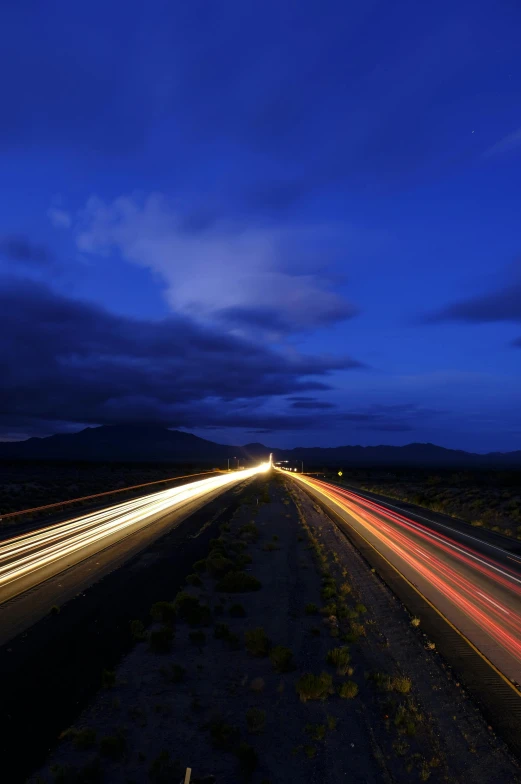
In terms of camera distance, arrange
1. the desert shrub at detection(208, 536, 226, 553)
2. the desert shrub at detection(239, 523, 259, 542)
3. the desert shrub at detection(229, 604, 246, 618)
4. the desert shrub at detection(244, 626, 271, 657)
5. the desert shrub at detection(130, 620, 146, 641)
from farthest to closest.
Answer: the desert shrub at detection(239, 523, 259, 542) → the desert shrub at detection(208, 536, 226, 553) → the desert shrub at detection(229, 604, 246, 618) → the desert shrub at detection(130, 620, 146, 641) → the desert shrub at detection(244, 626, 271, 657)

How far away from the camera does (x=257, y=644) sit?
36.8 ft

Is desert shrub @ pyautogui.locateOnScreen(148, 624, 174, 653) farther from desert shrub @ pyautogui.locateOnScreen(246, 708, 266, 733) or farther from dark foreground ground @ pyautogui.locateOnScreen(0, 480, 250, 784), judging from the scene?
desert shrub @ pyautogui.locateOnScreen(246, 708, 266, 733)

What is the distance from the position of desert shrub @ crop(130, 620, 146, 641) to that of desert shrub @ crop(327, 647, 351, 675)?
14.4 ft

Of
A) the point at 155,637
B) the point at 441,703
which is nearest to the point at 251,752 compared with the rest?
the point at 441,703

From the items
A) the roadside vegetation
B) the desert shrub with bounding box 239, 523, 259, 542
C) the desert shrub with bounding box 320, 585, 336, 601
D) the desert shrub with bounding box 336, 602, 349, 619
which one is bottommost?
the desert shrub with bounding box 336, 602, 349, 619

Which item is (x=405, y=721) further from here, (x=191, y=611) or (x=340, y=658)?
(x=191, y=611)

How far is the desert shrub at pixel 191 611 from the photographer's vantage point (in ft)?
43.2

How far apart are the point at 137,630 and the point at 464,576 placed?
1201 cm

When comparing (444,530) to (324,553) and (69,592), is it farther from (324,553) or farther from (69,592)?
(69,592)

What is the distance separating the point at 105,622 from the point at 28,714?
4709 mm

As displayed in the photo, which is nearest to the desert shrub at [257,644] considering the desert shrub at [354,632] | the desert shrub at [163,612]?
the desert shrub at [354,632]

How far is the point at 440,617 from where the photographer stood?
13883mm

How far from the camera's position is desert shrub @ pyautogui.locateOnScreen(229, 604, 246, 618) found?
1404 centimetres

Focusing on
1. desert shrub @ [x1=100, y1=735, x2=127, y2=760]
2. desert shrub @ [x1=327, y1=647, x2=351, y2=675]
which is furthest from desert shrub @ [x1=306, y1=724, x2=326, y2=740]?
desert shrub @ [x1=100, y1=735, x2=127, y2=760]
